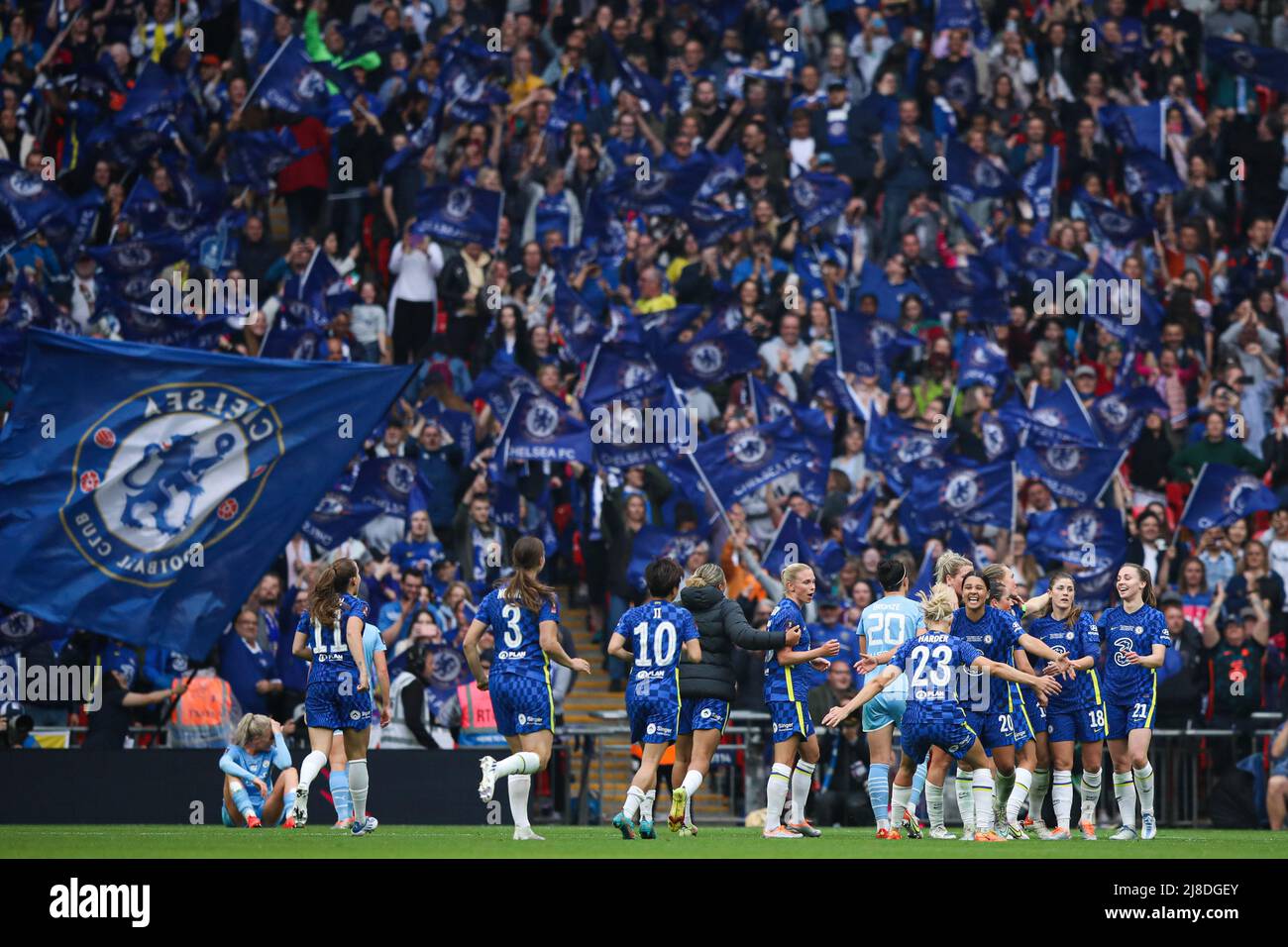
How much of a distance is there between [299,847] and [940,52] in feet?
63.1

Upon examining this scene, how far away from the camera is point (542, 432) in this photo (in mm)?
23922

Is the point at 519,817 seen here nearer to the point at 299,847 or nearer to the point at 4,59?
the point at 299,847

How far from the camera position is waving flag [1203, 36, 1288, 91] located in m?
31.3

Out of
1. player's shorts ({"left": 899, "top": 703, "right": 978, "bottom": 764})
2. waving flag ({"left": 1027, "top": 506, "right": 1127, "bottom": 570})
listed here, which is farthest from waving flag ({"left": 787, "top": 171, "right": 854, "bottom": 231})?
player's shorts ({"left": 899, "top": 703, "right": 978, "bottom": 764})

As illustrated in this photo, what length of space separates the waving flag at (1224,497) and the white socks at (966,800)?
29.1 ft

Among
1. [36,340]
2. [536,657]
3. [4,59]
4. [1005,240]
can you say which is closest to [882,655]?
[536,657]

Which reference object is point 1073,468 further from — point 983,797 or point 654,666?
point 654,666

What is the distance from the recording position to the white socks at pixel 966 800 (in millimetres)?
16578

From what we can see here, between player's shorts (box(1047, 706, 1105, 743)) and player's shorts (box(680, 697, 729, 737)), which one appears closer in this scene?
player's shorts (box(680, 697, 729, 737))

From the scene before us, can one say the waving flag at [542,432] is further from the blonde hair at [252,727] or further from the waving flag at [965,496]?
the blonde hair at [252,727]

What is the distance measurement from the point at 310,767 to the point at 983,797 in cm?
553

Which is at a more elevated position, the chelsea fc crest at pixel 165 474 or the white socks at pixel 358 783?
the chelsea fc crest at pixel 165 474

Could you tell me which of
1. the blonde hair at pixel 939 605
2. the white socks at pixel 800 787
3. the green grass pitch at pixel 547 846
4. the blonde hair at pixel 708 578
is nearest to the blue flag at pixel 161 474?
the green grass pitch at pixel 547 846

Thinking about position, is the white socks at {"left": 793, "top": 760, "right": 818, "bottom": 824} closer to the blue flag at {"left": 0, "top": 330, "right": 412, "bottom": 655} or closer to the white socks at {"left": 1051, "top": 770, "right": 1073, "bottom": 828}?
the white socks at {"left": 1051, "top": 770, "right": 1073, "bottom": 828}
